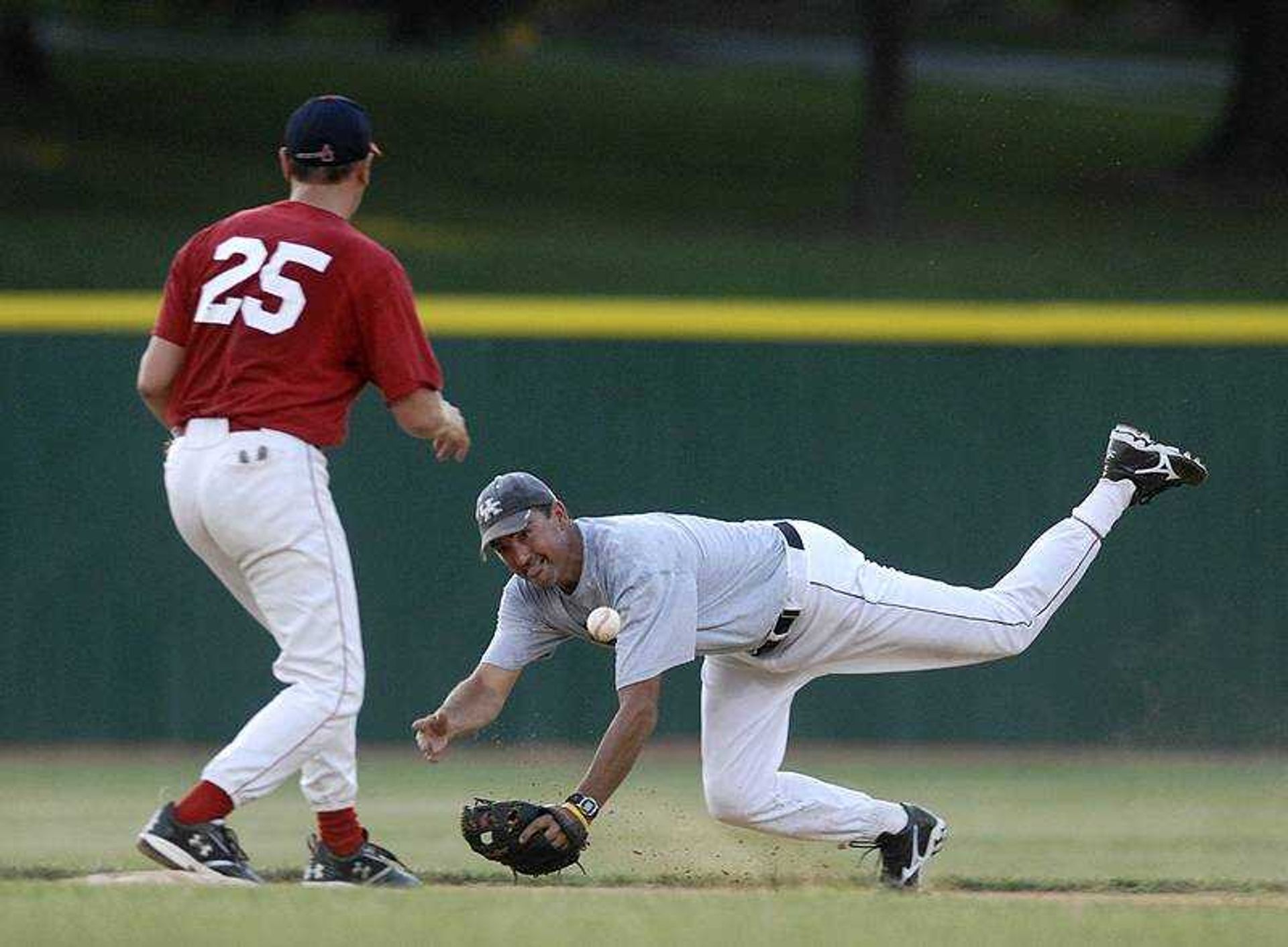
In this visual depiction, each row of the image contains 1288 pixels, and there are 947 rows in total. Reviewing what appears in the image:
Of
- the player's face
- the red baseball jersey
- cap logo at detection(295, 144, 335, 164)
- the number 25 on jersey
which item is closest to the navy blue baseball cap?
cap logo at detection(295, 144, 335, 164)

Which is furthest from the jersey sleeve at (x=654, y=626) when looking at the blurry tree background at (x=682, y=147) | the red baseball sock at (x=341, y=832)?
the blurry tree background at (x=682, y=147)

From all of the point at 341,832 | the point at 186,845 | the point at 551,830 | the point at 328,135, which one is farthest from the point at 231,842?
Result: the point at 328,135

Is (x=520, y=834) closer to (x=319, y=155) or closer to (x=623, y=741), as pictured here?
(x=623, y=741)

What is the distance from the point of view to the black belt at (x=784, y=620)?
6.12m

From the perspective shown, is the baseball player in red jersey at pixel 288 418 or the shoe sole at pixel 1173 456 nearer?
the baseball player in red jersey at pixel 288 418

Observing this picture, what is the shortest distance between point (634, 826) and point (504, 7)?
44.7 feet

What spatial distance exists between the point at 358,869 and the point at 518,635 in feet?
2.44

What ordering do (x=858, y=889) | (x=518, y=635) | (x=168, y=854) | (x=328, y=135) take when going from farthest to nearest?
(x=518, y=635) < (x=858, y=889) < (x=328, y=135) < (x=168, y=854)

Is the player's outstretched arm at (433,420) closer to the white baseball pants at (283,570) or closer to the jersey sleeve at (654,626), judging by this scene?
the white baseball pants at (283,570)

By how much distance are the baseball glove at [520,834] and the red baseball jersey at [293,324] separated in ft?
3.16

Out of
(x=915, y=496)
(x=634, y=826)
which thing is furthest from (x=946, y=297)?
(x=634, y=826)

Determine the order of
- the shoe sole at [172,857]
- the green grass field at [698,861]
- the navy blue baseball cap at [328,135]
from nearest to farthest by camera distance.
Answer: the green grass field at [698,861], the shoe sole at [172,857], the navy blue baseball cap at [328,135]

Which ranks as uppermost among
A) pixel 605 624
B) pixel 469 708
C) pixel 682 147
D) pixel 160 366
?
pixel 682 147

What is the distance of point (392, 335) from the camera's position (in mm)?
5555
